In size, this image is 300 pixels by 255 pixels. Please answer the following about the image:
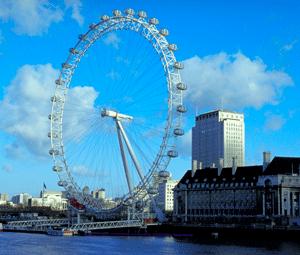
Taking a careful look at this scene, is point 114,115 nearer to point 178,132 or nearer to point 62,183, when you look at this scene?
point 178,132

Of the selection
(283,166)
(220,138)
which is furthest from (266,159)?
(220,138)

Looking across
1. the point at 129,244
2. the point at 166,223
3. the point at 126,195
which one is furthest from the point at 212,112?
the point at 129,244

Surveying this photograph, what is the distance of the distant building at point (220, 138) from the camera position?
142875 mm

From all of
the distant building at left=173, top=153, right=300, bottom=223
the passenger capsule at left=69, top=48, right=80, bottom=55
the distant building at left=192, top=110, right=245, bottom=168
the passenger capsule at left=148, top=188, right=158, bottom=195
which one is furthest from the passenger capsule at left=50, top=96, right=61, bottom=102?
the distant building at left=192, top=110, right=245, bottom=168

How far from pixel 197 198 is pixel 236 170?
7.78 metres

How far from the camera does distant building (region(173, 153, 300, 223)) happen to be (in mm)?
73375

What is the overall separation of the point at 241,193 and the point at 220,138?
6523 centimetres

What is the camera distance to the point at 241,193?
78.6 m

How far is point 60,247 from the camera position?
164 feet

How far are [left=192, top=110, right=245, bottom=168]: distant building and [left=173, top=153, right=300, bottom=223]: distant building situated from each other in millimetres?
52207

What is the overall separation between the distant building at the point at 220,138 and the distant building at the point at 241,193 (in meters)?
52.2

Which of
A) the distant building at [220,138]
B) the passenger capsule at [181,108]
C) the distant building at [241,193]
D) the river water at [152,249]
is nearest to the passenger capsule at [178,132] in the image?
the passenger capsule at [181,108]

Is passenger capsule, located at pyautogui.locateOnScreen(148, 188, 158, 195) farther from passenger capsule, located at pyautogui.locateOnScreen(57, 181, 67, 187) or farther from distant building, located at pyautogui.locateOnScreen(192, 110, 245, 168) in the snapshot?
distant building, located at pyautogui.locateOnScreen(192, 110, 245, 168)

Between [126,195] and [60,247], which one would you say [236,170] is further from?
[60,247]
